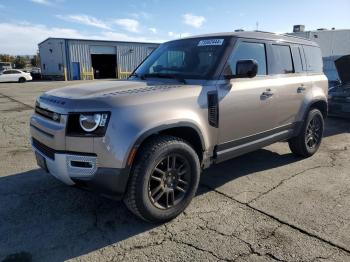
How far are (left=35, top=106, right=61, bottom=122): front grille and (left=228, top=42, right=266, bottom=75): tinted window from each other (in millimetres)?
2083

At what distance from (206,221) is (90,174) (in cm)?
133

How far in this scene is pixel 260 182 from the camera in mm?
4691

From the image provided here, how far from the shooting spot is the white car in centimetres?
3300

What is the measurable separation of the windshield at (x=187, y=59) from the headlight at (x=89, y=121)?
1.44 metres

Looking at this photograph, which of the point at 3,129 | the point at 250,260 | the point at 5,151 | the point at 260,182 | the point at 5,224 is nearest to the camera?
the point at 250,260

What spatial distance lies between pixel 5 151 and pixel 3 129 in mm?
2444

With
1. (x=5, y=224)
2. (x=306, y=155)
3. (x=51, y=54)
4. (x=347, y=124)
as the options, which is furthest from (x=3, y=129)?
(x=51, y=54)

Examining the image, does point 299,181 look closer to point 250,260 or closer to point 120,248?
point 250,260

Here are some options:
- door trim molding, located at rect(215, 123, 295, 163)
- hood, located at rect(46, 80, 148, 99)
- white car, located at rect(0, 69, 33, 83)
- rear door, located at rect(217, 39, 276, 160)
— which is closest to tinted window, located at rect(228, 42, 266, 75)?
rear door, located at rect(217, 39, 276, 160)

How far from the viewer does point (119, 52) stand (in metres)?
40.8

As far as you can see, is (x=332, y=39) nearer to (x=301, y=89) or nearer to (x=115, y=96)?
(x=301, y=89)

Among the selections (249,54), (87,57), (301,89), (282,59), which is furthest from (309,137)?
(87,57)

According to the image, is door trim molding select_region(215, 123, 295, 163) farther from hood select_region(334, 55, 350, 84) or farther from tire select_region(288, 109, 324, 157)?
hood select_region(334, 55, 350, 84)

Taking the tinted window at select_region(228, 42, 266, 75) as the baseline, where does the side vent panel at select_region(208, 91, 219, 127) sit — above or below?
below
